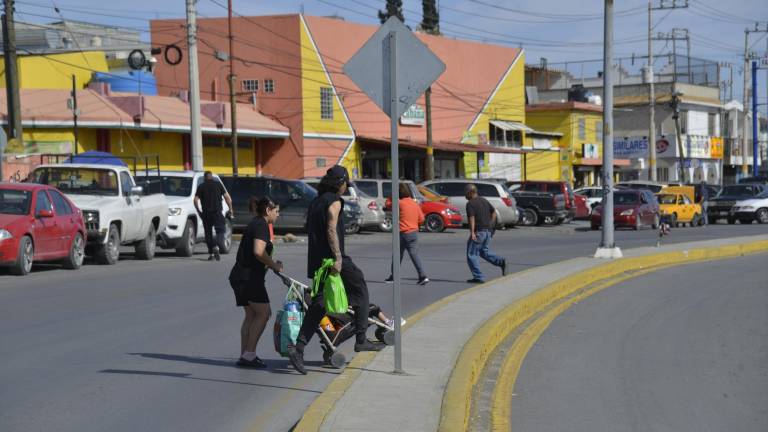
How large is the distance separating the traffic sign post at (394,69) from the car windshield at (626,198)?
34153mm

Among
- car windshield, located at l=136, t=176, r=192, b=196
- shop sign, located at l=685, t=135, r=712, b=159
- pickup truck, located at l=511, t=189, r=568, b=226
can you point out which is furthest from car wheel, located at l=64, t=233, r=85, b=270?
shop sign, located at l=685, t=135, r=712, b=159

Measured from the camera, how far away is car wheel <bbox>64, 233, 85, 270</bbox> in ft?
60.7

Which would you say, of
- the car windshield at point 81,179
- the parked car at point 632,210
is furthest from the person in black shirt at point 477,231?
the parked car at point 632,210

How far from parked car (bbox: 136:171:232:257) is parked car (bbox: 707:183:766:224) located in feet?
103

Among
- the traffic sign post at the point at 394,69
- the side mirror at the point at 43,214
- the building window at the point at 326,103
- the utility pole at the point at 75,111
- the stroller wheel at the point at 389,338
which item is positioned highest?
the building window at the point at 326,103

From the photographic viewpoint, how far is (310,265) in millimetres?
9445

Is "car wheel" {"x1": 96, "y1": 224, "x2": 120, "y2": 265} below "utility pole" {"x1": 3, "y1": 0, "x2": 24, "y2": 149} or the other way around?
A: below

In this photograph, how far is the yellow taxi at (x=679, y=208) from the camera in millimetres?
44562

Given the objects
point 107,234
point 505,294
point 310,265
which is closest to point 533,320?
point 505,294

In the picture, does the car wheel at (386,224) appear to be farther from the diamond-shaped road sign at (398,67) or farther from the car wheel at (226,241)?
the diamond-shaped road sign at (398,67)

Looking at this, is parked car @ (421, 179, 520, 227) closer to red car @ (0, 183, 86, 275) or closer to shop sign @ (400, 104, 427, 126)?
shop sign @ (400, 104, 427, 126)

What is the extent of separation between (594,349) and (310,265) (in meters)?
3.79

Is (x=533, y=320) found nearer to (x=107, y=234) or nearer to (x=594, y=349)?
(x=594, y=349)

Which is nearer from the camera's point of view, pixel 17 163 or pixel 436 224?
pixel 17 163
